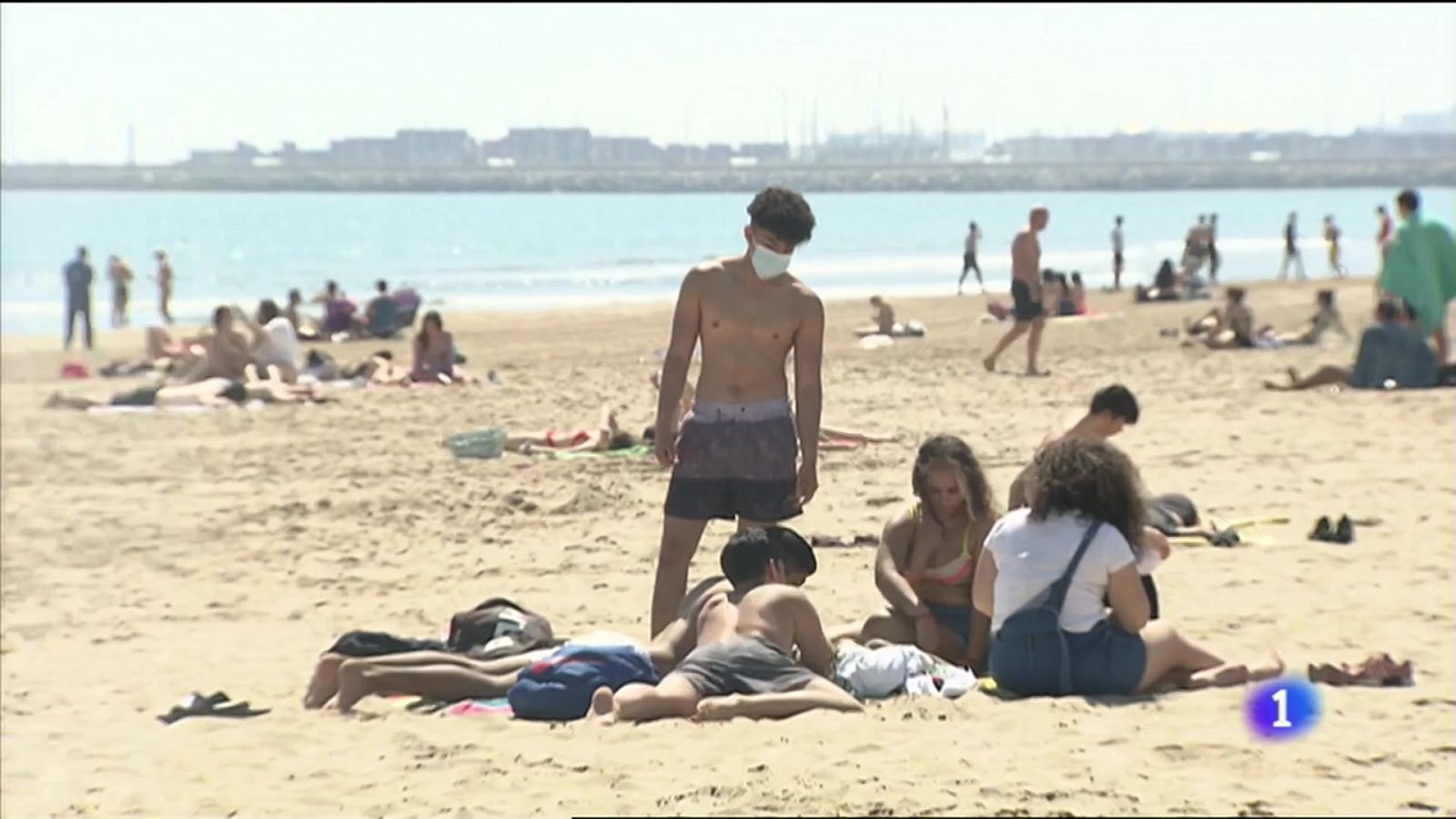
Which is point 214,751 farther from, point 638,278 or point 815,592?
point 638,278

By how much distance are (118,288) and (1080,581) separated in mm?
27744

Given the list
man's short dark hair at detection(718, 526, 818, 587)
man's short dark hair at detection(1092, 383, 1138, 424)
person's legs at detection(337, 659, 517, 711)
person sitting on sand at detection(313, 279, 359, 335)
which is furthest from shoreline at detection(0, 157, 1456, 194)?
man's short dark hair at detection(718, 526, 818, 587)

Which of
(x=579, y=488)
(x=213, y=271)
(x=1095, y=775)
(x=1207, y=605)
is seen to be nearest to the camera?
(x=1095, y=775)

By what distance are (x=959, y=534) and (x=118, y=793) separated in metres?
2.62

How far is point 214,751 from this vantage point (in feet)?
20.3

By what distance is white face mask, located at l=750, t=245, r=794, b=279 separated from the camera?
648 centimetres

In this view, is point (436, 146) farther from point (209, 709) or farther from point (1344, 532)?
point (209, 709)

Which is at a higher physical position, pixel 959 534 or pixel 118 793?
pixel 959 534

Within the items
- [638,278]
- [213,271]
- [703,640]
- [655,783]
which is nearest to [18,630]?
[703,640]

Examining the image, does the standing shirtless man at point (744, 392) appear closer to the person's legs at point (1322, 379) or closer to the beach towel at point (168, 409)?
the person's legs at point (1322, 379)

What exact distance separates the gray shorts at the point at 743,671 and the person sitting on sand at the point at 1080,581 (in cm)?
61

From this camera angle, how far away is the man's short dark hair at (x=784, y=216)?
6438 mm

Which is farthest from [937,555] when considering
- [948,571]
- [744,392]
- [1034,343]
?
[1034,343]

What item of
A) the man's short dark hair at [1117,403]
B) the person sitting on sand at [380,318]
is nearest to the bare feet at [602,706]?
the man's short dark hair at [1117,403]
